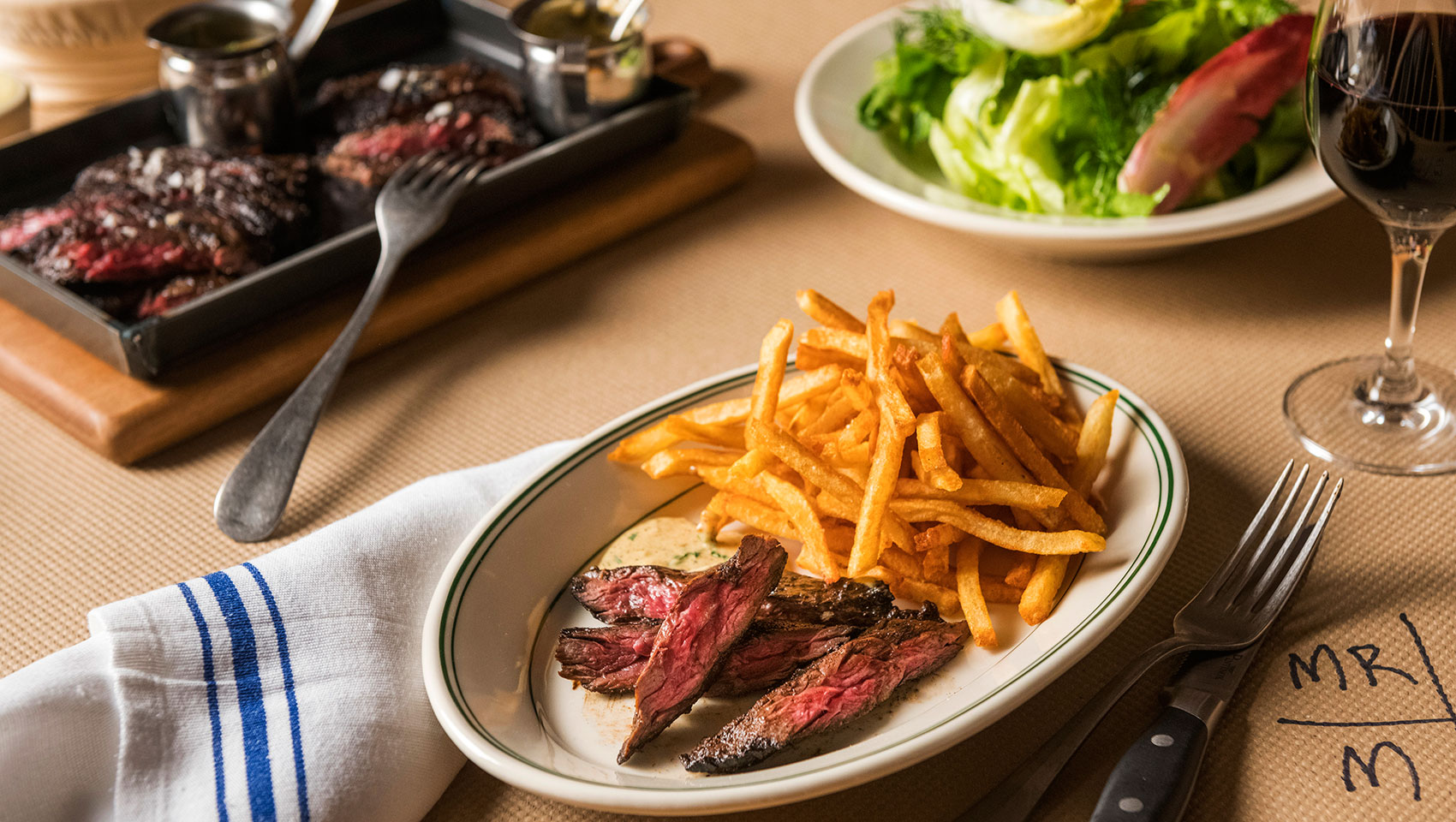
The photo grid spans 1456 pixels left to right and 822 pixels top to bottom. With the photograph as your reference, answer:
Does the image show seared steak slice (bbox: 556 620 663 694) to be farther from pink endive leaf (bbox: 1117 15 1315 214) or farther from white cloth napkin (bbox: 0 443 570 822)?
pink endive leaf (bbox: 1117 15 1315 214)

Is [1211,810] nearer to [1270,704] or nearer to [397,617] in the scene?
[1270,704]

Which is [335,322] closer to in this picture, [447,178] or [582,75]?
[447,178]

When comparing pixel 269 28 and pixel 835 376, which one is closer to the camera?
pixel 835 376

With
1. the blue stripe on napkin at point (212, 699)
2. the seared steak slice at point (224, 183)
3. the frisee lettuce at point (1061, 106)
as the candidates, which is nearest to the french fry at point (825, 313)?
the frisee lettuce at point (1061, 106)

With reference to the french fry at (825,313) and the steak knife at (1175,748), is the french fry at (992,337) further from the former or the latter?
the steak knife at (1175,748)

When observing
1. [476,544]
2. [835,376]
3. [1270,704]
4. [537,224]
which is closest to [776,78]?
[537,224]

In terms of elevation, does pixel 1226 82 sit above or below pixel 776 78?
above

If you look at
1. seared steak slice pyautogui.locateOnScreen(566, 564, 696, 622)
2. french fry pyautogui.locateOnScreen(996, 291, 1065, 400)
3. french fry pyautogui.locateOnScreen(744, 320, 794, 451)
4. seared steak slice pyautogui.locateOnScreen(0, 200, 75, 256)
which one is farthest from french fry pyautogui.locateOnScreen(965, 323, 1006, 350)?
seared steak slice pyautogui.locateOnScreen(0, 200, 75, 256)
